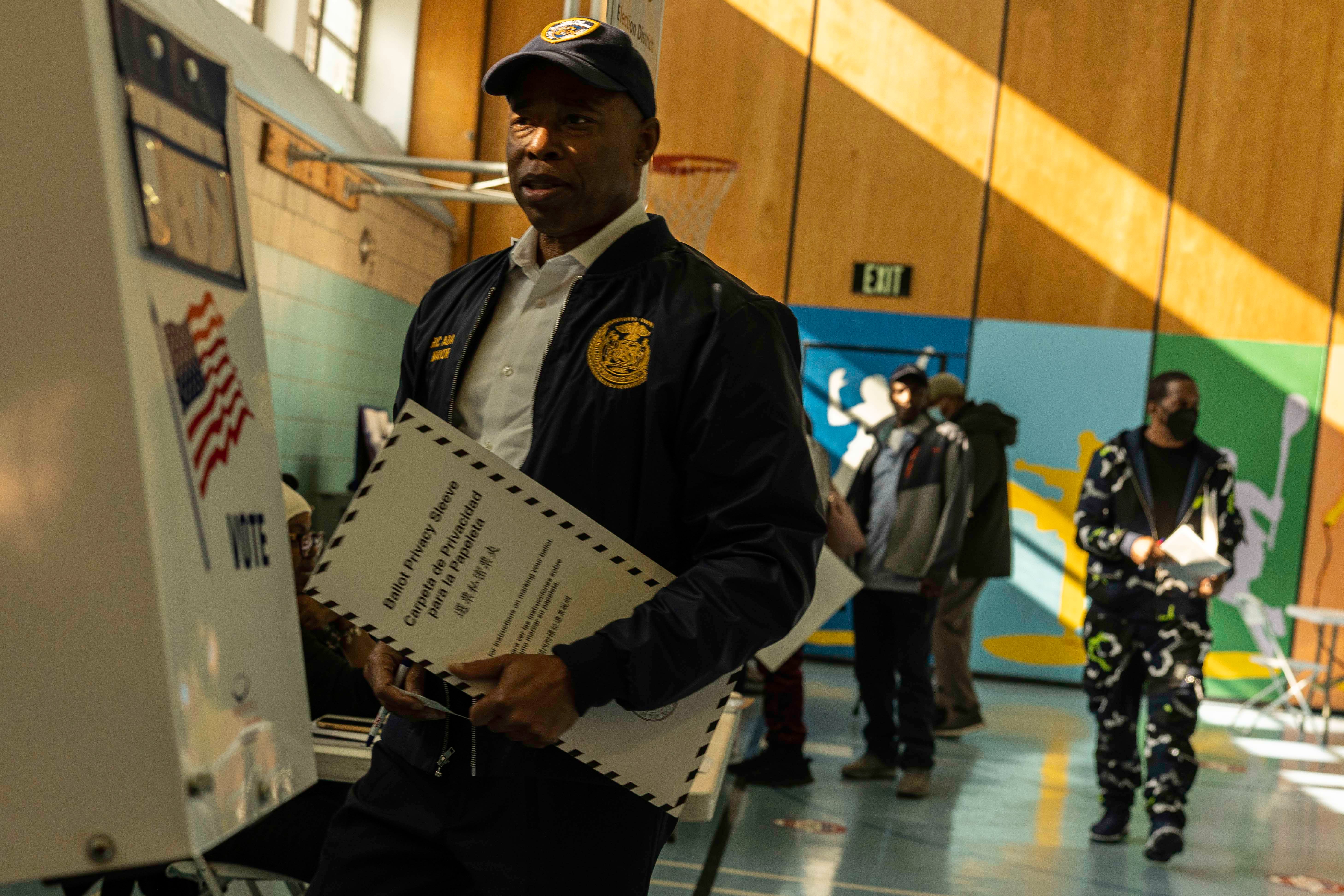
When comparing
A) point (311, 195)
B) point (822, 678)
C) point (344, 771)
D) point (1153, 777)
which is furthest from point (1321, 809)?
point (311, 195)

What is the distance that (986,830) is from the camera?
15.5ft

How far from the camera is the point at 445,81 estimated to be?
28.3 ft

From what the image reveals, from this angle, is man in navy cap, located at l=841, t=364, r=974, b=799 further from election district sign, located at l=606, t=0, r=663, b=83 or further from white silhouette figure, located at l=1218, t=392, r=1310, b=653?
white silhouette figure, located at l=1218, t=392, r=1310, b=653

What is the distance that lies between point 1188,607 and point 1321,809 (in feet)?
6.73

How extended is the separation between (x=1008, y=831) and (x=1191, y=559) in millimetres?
1391

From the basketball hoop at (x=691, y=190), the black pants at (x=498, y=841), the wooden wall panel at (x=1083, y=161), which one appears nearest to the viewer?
the black pants at (x=498, y=841)

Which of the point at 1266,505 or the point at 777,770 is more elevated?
the point at 1266,505

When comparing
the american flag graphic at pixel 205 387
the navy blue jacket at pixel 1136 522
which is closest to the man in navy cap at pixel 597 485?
the american flag graphic at pixel 205 387

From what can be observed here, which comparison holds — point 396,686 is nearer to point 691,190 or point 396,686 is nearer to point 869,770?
point 869,770

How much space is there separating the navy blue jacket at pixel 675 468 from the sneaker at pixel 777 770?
155 inches

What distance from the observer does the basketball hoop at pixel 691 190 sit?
7.05 metres

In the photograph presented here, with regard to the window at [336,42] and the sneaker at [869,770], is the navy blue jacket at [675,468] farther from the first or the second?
the window at [336,42]

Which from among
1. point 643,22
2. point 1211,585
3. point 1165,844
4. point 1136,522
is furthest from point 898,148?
point 643,22

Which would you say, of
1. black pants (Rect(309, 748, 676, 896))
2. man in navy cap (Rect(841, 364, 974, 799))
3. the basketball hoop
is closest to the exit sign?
the basketball hoop
